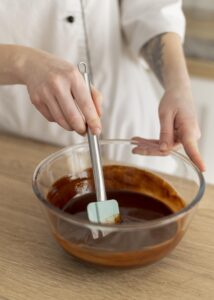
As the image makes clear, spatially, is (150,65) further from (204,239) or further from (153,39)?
(204,239)

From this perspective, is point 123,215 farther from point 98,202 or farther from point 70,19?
point 70,19

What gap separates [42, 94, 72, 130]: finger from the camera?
2.34 feet

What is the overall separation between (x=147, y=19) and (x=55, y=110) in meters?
0.49

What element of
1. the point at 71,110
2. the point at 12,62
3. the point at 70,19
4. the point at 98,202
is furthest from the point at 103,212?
the point at 70,19

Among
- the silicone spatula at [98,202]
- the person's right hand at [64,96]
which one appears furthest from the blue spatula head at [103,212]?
the person's right hand at [64,96]

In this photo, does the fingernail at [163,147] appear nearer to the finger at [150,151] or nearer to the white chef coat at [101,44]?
the finger at [150,151]

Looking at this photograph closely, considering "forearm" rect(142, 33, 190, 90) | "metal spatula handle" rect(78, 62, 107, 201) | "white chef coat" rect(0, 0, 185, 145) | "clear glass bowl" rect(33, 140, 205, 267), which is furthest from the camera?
"white chef coat" rect(0, 0, 185, 145)

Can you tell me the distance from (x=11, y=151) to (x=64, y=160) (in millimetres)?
206

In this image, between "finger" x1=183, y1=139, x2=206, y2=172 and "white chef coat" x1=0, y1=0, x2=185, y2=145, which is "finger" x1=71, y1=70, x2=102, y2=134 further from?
"white chef coat" x1=0, y1=0, x2=185, y2=145

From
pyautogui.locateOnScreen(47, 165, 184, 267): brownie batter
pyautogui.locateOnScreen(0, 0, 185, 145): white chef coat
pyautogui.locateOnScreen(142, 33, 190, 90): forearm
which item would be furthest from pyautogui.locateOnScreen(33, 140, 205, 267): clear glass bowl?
pyautogui.locateOnScreen(0, 0, 185, 145): white chef coat

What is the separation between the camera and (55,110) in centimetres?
72

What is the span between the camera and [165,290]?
0.64 metres

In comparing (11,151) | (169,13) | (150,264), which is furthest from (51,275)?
(169,13)

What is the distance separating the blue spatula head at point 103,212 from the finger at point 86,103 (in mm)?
102
